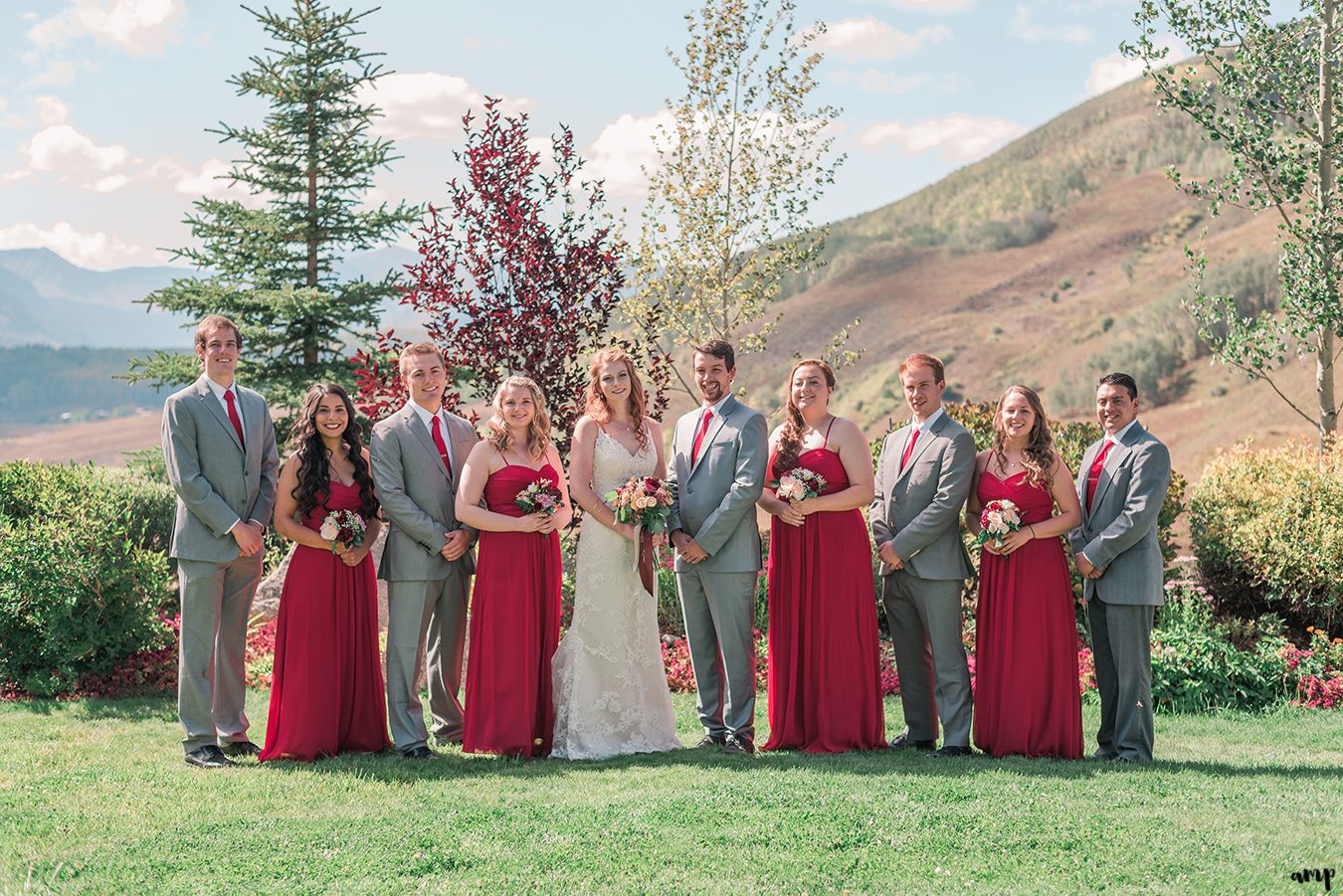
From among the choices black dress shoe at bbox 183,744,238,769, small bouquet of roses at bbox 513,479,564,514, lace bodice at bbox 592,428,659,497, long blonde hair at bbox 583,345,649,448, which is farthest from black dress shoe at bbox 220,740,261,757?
long blonde hair at bbox 583,345,649,448

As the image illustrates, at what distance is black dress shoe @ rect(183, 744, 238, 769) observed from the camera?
22.2 feet

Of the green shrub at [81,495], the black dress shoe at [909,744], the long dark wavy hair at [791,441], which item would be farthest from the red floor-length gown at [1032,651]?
the green shrub at [81,495]

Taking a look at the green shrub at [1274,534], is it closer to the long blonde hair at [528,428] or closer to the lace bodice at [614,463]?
the lace bodice at [614,463]

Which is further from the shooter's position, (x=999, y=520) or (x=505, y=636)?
(x=505, y=636)

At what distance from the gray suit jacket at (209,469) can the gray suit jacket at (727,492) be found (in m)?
2.66

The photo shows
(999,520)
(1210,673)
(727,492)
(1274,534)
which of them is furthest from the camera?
(1274,534)

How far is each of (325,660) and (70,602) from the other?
3.64 m

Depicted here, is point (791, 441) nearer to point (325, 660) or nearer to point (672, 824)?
point (672, 824)

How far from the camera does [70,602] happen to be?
30.3 ft

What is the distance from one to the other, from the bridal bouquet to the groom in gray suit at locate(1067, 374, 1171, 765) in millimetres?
2551

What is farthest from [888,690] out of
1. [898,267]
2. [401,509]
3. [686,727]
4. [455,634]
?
[898,267]

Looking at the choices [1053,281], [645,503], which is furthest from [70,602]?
[1053,281]

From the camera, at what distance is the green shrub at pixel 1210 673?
8797mm

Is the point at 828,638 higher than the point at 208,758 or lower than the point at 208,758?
higher
